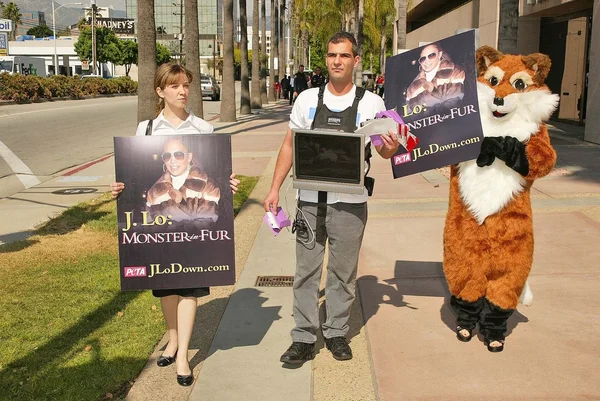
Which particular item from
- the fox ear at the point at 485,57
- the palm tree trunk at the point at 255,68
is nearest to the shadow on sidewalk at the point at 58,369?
the fox ear at the point at 485,57

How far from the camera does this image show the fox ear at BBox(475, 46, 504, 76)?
15.8 feet

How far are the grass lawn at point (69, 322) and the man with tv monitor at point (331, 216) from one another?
1.13 meters

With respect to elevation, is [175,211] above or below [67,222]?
above

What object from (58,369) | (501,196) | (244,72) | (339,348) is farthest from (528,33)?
(58,369)

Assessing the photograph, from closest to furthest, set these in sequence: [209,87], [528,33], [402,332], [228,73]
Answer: [402,332]
[528,33]
[228,73]
[209,87]

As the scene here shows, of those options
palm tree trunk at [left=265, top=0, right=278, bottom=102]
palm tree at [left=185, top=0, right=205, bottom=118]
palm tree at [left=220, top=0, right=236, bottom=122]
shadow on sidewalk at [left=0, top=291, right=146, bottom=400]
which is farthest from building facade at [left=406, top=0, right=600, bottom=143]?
palm tree trunk at [left=265, top=0, right=278, bottom=102]

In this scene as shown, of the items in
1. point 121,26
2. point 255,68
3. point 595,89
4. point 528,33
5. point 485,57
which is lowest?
point 595,89

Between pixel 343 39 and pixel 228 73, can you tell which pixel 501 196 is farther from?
pixel 228 73

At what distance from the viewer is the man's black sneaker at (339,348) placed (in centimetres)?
449

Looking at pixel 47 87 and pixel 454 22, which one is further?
pixel 47 87

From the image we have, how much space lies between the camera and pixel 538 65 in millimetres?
4668

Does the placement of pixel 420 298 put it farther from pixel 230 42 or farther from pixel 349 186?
pixel 230 42

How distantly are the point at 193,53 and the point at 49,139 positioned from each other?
4.94 meters

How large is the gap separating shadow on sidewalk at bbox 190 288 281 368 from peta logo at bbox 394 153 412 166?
1.52m
